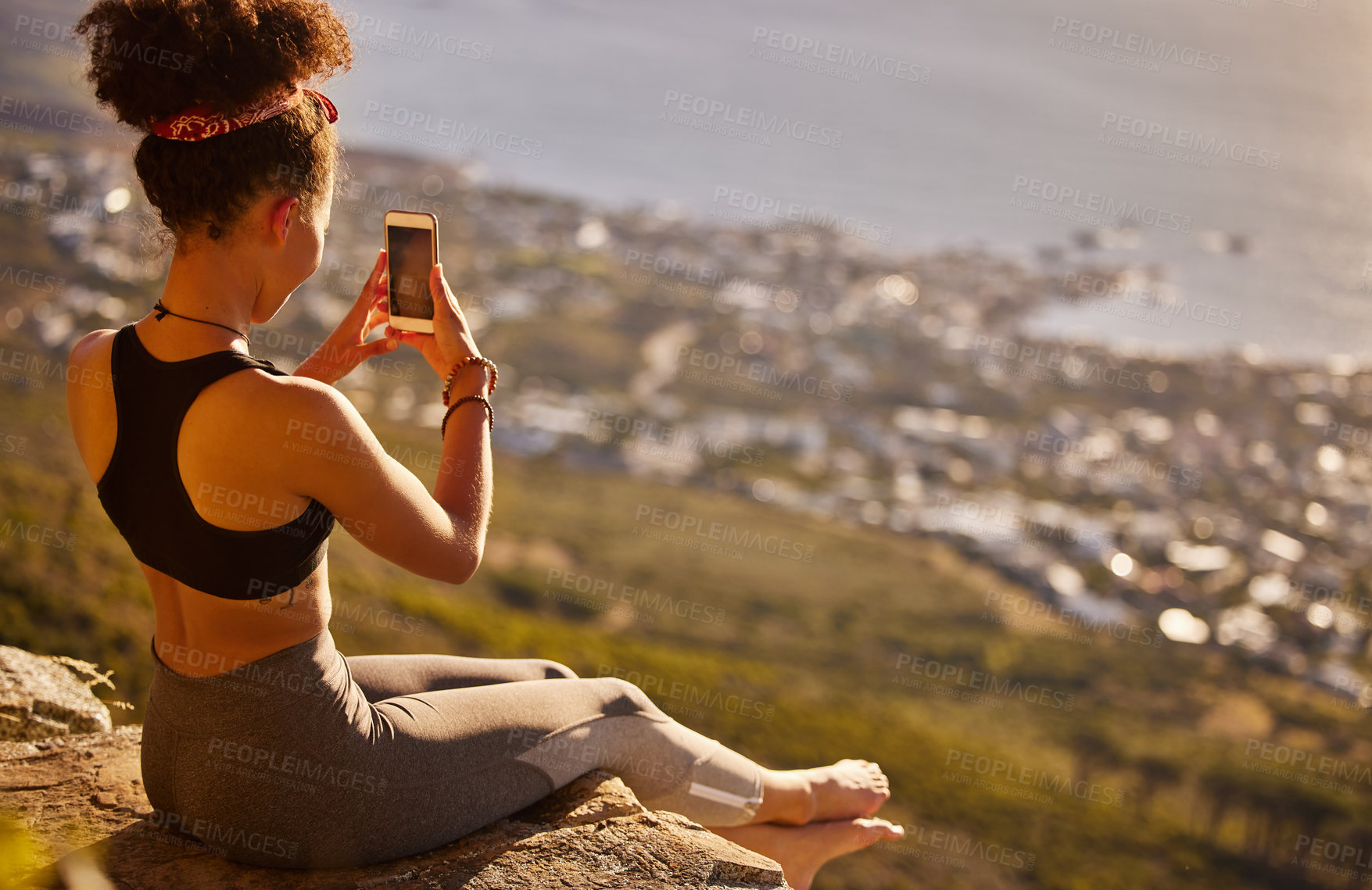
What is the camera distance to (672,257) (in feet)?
129

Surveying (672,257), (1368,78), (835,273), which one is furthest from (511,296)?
(1368,78)

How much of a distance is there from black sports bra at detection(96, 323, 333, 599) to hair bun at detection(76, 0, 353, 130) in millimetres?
466

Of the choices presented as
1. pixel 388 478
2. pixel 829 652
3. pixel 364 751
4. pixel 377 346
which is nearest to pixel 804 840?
pixel 364 751

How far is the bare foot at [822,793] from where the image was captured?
2.78m

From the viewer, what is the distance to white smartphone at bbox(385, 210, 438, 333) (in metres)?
2.38

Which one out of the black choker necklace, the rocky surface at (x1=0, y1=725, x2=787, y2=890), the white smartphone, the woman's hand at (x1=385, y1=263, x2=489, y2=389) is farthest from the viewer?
the white smartphone

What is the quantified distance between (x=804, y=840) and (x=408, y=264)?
79.6 inches

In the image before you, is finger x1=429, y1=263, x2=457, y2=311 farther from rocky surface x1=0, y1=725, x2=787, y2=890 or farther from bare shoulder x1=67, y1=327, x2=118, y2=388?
rocky surface x1=0, y1=725, x2=787, y2=890

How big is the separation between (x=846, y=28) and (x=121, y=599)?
45.6 metres

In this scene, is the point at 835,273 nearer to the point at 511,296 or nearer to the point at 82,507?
the point at 511,296

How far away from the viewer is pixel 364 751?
6.60 ft

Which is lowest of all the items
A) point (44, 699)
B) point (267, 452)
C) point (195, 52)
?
point (44, 699)

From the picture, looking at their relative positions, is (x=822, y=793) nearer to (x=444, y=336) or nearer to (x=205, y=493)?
(x=444, y=336)

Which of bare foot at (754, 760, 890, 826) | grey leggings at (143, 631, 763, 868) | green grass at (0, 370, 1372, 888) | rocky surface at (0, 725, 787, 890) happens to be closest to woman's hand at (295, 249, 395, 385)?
grey leggings at (143, 631, 763, 868)
